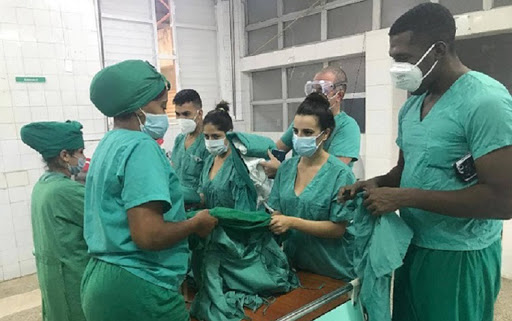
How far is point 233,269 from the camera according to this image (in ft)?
4.90

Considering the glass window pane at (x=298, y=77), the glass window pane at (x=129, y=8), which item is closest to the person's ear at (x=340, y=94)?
the glass window pane at (x=298, y=77)

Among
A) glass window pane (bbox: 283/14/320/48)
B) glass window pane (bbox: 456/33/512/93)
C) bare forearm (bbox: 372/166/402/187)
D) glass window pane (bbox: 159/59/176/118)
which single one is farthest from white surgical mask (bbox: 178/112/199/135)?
glass window pane (bbox: 456/33/512/93)

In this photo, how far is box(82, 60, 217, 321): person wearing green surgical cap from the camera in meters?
1.08

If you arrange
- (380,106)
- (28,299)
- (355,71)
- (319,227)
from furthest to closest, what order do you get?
(355,71) < (380,106) < (28,299) < (319,227)

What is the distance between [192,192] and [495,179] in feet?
4.85

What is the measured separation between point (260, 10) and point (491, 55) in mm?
3020

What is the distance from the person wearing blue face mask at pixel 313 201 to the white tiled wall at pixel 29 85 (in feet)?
9.20

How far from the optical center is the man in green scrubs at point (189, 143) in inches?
105

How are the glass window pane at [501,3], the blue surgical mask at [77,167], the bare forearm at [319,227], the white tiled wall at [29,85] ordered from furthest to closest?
the white tiled wall at [29,85] < the glass window pane at [501,3] < the blue surgical mask at [77,167] < the bare forearm at [319,227]

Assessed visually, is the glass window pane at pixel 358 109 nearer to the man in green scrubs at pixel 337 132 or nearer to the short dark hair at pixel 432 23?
the man in green scrubs at pixel 337 132

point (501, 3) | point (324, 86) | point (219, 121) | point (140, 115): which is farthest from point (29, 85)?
point (501, 3)

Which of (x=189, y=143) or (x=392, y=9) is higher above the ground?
(x=392, y=9)

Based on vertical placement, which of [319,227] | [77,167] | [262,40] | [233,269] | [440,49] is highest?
[262,40]

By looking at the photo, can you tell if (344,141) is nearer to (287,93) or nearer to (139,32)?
(287,93)
